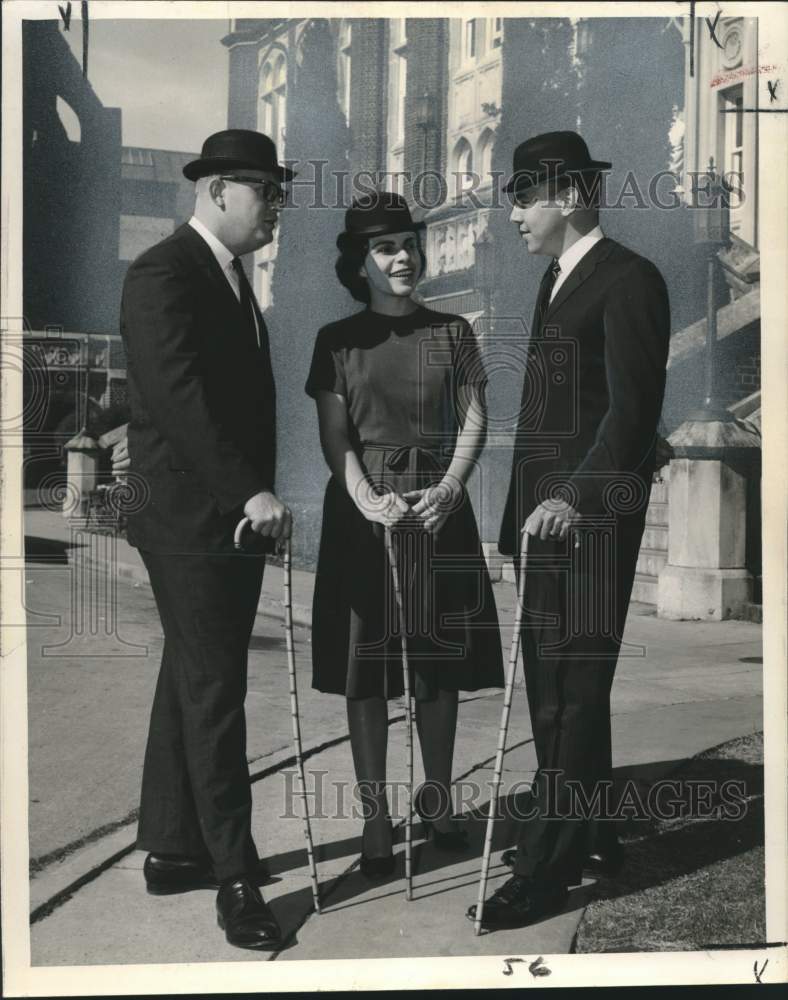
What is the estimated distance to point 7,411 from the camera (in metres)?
4.66

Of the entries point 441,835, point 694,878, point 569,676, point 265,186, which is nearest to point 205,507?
point 265,186

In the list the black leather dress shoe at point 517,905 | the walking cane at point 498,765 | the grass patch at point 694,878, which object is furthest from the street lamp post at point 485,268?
the black leather dress shoe at point 517,905

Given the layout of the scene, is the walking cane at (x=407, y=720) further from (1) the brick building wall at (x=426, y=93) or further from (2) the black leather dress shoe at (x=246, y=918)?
(1) the brick building wall at (x=426, y=93)

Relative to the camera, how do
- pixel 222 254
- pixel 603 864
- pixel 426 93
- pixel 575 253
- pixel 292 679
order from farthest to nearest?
pixel 426 93
pixel 603 864
pixel 575 253
pixel 222 254
pixel 292 679

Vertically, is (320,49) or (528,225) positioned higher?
(320,49)

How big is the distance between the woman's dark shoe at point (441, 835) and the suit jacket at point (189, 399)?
1.23 meters

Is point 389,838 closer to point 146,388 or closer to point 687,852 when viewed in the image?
point 687,852

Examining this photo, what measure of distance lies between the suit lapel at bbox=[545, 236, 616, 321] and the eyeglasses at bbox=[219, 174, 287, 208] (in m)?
1.03

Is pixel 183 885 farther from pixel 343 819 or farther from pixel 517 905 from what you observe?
pixel 517 905

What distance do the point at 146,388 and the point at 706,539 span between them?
2447 millimetres

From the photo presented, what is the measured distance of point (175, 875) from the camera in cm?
446

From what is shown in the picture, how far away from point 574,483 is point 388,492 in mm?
650

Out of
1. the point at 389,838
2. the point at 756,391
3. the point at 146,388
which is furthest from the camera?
the point at 756,391

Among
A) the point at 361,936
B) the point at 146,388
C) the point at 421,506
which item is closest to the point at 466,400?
the point at 421,506
